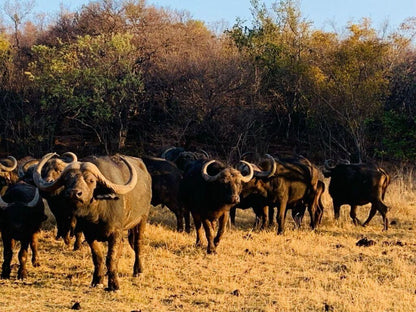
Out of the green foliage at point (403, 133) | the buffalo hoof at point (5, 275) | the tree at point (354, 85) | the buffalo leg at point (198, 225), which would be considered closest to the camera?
the buffalo hoof at point (5, 275)

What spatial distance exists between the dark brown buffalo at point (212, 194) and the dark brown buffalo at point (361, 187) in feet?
13.4

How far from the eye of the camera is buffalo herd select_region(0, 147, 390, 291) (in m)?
7.25

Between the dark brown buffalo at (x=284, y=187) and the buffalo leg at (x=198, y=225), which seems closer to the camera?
the buffalo leg at (x=198, y=225)

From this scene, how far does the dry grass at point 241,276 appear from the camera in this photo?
23.2 feet

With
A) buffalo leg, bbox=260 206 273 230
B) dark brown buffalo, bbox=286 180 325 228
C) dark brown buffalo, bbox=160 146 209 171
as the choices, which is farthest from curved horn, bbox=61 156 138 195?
dark brown buffalo, bbox=160 146 209 171

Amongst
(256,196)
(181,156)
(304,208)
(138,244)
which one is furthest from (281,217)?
(138,244)

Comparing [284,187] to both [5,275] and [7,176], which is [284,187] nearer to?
[7,176]

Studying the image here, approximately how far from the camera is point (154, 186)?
41.3 ft

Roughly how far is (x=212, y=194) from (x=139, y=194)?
227cm

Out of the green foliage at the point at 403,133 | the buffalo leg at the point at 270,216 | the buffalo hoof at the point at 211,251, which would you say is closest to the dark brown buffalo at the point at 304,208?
the buffalo leg at the point at 270,216

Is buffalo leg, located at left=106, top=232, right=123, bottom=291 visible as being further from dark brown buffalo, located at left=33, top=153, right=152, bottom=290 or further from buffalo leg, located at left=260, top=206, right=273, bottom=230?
buffalo leg, located at left=260, top=206, right=273, bottom=230

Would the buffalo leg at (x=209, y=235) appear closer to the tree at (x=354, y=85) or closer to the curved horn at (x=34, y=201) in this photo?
the curved horn at (x=34, y=201)

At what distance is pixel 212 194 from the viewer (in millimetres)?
10391

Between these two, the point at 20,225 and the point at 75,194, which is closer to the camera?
the point at 75,194
